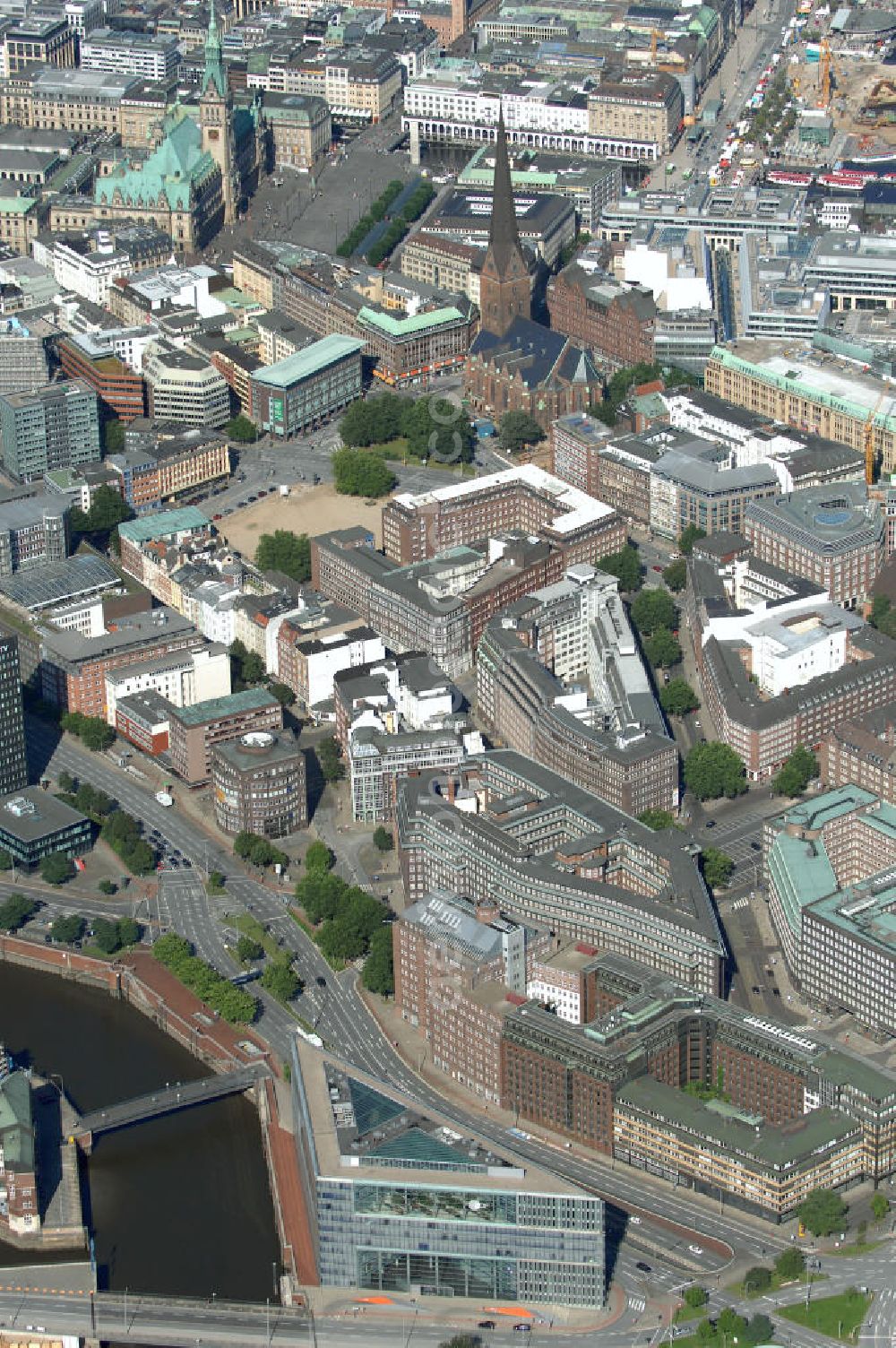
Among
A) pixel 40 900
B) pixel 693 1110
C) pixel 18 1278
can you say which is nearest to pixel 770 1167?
pixel 693 1110

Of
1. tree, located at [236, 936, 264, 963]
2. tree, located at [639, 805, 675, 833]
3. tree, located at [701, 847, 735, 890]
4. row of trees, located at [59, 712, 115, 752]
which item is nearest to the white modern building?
row of trees, located at [59, 712, 115, 752]

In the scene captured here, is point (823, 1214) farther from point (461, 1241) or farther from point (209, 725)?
point (209, 725)

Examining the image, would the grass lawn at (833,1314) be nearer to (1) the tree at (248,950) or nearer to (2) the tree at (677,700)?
(1) the tree at (248,950)

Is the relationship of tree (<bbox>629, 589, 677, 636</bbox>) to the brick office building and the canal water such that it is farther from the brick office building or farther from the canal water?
the canal water

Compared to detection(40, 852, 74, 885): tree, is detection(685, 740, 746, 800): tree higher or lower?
higher

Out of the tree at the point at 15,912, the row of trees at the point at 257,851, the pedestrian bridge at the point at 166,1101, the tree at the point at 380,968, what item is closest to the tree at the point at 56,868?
the tree at the point at 15,912

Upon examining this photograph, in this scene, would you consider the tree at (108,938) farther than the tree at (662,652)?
No

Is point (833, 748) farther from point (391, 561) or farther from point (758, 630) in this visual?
point (391, 561)
